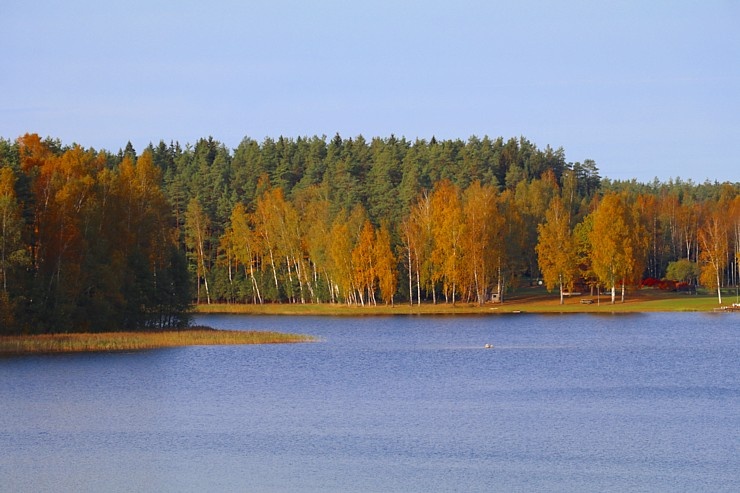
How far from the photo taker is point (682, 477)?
2580 cm

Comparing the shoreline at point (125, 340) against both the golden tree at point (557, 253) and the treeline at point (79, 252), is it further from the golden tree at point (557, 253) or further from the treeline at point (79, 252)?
the golden tree at point (557, 253)

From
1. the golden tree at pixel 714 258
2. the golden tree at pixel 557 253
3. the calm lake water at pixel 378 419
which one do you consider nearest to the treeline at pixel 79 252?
the calm lake water at pixel 378 419

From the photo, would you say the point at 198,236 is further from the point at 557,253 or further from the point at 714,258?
the point at 714,258

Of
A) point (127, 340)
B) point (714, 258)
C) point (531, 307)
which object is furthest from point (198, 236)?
point (127, 340)

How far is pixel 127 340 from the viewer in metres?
59.2

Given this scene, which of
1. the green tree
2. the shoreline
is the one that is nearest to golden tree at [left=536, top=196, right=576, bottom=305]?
the green tree

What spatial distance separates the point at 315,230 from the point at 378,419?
234 feet

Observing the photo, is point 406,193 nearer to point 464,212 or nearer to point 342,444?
point 464,212

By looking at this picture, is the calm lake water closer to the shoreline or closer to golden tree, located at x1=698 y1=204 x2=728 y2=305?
the shoreline

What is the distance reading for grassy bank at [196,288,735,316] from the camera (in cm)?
9519

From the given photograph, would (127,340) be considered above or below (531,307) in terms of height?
above

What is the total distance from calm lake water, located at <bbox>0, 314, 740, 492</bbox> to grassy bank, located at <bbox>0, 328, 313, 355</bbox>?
1.57 meters

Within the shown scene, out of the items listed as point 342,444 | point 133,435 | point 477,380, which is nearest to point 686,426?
point 342,444

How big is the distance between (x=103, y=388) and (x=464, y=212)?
60.5 meters
